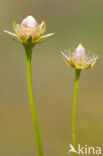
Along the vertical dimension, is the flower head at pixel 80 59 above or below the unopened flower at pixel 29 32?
below

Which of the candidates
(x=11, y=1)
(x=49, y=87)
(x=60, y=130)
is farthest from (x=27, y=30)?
(x=11, y=1)

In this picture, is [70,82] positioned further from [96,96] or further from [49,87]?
[96,96]

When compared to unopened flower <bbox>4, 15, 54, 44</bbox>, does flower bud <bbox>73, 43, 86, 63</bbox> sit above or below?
below

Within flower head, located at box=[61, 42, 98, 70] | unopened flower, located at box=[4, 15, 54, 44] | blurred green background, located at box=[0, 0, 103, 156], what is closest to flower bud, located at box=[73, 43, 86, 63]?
flower head, located at box=[61, 42, 98, 70]

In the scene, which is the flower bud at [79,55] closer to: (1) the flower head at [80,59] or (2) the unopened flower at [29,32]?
(1) the flower head at [80,59]

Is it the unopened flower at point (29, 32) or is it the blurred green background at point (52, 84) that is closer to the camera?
the unopened flower at point (29, 32)

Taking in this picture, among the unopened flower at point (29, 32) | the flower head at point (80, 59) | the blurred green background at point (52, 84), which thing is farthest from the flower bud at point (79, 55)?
the blurred green background at point (52, 84)

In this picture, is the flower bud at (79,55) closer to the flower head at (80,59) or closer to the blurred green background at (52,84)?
the flower head at (80,59)

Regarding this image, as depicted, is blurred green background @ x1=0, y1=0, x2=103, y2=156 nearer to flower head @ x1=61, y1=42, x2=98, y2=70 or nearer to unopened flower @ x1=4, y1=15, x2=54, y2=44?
flower head @ x1=61, y1=42, x2=98, y2=70

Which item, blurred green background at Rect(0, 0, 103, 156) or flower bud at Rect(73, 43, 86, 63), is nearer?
flower bud at Rect(73, 43, 86, 63)

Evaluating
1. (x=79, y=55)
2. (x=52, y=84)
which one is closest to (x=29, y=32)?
(x=79, y=55)
